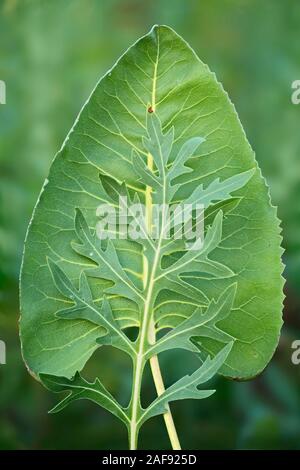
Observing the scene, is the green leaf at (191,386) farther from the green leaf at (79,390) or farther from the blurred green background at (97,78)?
the blurred green background at (97,78)

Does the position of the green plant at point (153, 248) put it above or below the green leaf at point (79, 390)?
above

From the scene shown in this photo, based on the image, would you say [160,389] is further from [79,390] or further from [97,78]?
[97,78]

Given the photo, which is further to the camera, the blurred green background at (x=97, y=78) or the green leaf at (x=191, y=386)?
the blurred green background at (x=97, y=78)

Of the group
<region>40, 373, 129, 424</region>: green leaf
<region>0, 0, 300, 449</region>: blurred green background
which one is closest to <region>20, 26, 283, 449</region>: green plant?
<region>40, 373, 129, 424</region>: green leaf

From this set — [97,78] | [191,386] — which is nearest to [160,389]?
[191,386]

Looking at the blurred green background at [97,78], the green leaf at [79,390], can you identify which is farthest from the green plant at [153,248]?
the blurred green background at [97,78]
